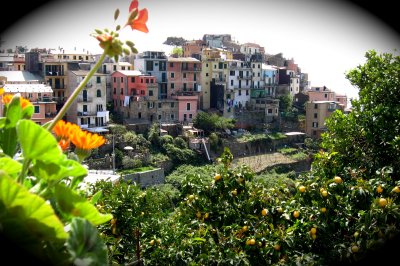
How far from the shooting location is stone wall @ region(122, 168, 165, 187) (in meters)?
18.1

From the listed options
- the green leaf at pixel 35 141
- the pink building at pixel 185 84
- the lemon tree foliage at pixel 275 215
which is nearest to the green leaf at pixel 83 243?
the green leaf at pixel 35 141

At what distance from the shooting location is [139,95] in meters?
22.9

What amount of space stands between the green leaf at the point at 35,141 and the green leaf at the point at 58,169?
42 millimetres

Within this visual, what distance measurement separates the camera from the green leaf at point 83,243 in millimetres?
1165

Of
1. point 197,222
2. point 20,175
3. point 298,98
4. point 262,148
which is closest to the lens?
point 20,175

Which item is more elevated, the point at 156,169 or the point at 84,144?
the point at 84,144

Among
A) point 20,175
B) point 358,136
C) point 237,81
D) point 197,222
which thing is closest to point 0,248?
point 20,175

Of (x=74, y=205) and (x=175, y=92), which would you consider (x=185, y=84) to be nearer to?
(x=175, y=92)

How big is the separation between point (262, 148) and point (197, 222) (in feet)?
73.8

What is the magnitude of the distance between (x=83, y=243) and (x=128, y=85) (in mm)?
21764

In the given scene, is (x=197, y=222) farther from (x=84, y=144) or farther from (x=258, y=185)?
(x=84, y=144)

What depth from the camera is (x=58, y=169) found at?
1.25 m

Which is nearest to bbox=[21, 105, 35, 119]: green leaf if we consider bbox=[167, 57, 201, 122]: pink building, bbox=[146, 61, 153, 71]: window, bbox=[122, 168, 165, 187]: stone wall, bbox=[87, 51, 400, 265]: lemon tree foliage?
bbox=[87, 51, 400, 265]: lemon tree foliage

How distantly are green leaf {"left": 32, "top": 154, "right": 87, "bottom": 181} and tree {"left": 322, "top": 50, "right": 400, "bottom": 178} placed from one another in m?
2.72
